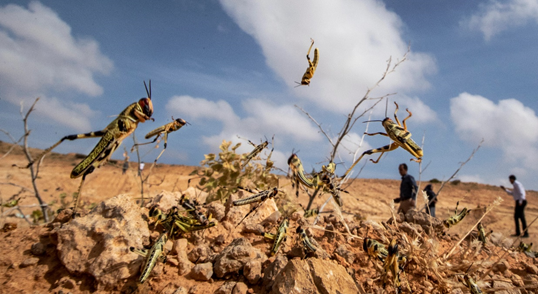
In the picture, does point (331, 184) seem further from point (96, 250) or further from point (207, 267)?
point (96, 250)

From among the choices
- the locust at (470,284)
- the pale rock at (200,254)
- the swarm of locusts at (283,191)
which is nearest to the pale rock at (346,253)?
the swarm of locusts at (283,191)

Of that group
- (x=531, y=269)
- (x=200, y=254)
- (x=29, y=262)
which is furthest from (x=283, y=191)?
(x=531, y=269)

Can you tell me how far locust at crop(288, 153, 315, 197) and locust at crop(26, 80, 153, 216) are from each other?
116cm

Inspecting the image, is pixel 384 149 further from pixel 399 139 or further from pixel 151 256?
pixel 151 256

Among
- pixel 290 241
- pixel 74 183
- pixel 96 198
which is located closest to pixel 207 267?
pixel 290 241

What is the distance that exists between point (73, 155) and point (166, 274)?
46362 millimetres

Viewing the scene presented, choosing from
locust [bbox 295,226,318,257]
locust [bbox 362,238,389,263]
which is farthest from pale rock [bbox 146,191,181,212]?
locust [bbox 362,238,389,263]

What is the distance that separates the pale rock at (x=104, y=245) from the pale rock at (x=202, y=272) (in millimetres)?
594

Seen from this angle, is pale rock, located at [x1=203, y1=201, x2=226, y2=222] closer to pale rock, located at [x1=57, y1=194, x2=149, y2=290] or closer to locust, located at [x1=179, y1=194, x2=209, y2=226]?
locust, located at [x1=179, y1=194, x2=209, y2=226]

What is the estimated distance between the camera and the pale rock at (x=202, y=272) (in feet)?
10.2

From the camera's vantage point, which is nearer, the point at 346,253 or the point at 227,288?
the point at 227,288

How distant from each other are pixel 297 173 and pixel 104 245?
245cm

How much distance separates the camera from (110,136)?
1.41m

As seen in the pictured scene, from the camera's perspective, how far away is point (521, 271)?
4117 millimetres
